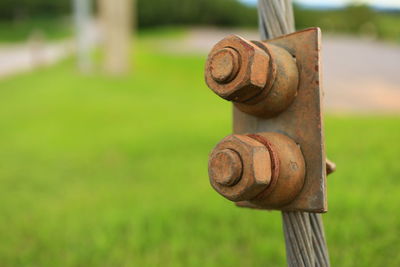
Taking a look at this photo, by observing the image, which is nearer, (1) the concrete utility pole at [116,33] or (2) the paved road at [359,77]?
(2) the paved road at [359,77]

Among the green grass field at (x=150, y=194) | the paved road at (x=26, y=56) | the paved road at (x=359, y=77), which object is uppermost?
the paved road at (x=26, y=56)

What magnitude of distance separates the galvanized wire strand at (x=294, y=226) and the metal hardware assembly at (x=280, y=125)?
0.04m

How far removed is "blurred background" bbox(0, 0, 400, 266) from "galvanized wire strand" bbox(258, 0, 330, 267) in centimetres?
100

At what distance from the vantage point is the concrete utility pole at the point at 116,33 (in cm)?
934

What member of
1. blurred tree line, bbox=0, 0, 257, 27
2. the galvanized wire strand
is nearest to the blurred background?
the galvanized wire strand

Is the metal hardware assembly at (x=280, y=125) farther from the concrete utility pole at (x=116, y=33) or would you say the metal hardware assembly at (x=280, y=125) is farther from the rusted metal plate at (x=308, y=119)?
the concrete utility pole at (x=116, y=33)

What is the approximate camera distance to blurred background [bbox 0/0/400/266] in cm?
213

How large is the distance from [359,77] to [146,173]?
7822 mm

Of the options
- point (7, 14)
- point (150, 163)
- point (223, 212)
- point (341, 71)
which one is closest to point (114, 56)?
point (341, 71)

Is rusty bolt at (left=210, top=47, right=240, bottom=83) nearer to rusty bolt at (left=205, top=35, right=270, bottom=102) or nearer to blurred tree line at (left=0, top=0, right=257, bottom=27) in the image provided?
rusty bolt at (left=205, top=35, right=270, bottom=102)

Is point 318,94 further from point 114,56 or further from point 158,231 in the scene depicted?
point 114,56

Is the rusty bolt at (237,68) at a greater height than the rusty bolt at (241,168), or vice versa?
the rusty bolt at (237,68)

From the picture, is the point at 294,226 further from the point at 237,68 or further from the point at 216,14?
the point at 216,14

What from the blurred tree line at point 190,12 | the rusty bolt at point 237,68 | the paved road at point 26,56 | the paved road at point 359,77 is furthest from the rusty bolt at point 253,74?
the blurred tree line at point 190,12
